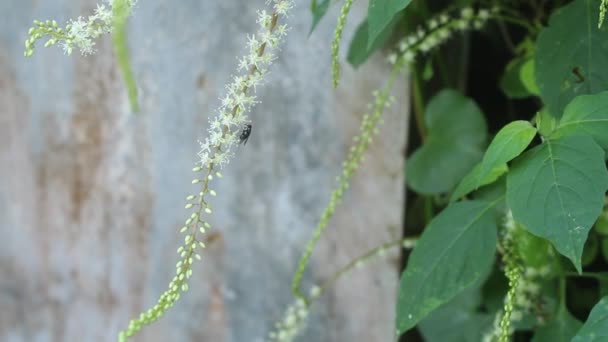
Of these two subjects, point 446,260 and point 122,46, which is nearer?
point 122,46

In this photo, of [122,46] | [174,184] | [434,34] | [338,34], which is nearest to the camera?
[122,46]

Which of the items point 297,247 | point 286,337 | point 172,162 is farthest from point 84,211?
point 286,337

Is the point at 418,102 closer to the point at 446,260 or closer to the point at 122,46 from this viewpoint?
the point at 446,260

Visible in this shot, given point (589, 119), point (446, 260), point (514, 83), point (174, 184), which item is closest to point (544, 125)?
point (589, 119)

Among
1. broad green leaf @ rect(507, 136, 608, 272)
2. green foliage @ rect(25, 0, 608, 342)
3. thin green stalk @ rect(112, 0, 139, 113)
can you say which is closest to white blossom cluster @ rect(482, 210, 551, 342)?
green foliage @ rect(25, 0, 608, 342)

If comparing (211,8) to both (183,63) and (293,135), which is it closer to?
(183,63)

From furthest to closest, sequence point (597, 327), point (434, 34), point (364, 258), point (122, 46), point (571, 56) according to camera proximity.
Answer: point (364, 258) → point (434, 34) → point (571, 56) → point (597, 327) → point (122, 46)

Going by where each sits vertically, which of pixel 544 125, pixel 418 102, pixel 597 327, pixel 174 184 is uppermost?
pixel 174 184
